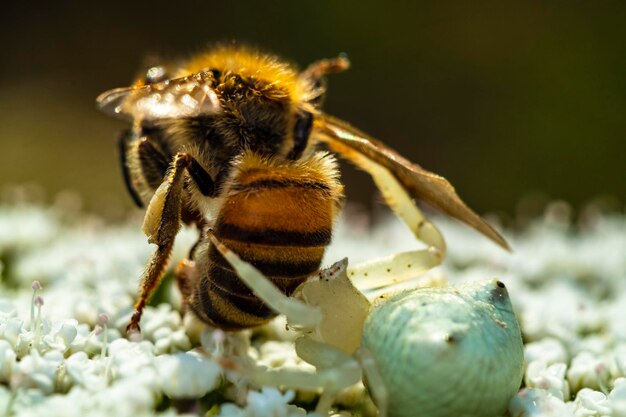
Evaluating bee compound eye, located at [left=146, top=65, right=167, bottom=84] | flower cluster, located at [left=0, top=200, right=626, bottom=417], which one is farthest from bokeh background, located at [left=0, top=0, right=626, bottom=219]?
bee compound eye, located at [left=146, top=65, right=167, bottom=84]

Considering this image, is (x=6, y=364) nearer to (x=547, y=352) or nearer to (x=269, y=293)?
(x=269, y=293)

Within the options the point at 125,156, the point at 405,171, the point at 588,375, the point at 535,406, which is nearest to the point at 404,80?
the point at 125,156

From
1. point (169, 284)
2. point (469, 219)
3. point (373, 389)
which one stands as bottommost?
point (169, 284)

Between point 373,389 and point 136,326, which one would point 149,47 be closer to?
point 136,326

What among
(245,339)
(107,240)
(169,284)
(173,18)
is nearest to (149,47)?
(173,18)

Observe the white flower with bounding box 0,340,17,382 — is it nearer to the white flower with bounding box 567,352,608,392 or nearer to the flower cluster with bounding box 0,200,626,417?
the flower cluster with bounding box 0,200,626,417

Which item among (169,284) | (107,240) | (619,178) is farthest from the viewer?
(619,178)

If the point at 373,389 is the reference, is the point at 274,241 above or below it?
above
